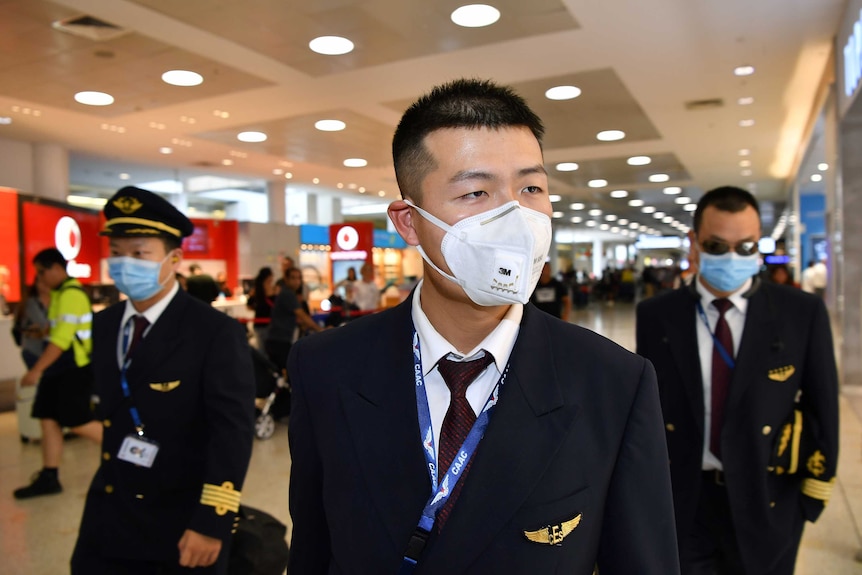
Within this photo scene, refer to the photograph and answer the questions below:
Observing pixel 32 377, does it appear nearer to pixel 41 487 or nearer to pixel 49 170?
pixel 41 487

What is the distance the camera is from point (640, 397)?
112cm

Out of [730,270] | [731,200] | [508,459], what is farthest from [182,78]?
[508,459]

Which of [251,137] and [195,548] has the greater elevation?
Result: [251,137]

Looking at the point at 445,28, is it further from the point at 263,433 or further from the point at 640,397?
the point at 640,397

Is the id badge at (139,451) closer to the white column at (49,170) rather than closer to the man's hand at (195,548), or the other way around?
the man's hand at (195,548)

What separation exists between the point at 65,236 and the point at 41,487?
8.46 m

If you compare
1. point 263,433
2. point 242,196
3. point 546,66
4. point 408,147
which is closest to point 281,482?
point 263,433

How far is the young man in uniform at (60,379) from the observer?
468 cm

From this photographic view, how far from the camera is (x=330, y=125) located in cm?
1065

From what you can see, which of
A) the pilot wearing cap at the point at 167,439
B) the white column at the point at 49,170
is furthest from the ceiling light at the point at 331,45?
the white column at the point at 49,170

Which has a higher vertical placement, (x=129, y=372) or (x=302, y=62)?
(x=302, y=62)

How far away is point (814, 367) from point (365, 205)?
23750mm

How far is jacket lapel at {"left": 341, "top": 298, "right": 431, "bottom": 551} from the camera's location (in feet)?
3.58

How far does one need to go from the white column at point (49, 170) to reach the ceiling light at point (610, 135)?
Result: 32.7 ft
